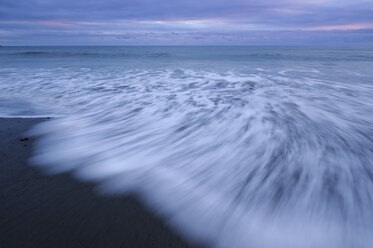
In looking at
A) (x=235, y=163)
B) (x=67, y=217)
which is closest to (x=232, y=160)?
(x=235, y=163)

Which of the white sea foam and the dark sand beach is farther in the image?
the white sea foam

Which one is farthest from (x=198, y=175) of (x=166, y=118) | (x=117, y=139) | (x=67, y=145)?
(x=166, y=118)

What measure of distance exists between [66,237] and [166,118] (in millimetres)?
3850

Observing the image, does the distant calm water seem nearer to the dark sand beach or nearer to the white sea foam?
the white sea foam

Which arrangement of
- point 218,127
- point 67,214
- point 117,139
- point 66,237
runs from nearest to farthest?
point 66,237 < point 67,214 < point 117,139 < point 218,127

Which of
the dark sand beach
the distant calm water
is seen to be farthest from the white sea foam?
the dark sand beach

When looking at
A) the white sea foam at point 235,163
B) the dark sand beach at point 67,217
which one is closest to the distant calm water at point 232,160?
the white sea foam at point 235,163

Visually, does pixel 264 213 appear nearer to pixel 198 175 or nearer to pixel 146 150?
pixel 198 175

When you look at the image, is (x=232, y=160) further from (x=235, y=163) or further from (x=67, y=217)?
(x=67, y=217)

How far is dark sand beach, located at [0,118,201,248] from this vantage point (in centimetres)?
197

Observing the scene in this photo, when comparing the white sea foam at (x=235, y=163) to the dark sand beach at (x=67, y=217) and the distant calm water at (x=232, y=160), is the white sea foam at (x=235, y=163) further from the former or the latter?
the dark sand beach at (x=67, y=217)

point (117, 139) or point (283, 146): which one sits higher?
point (283, 146)

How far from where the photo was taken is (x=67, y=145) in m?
3.93

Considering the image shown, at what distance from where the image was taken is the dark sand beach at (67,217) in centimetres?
197
